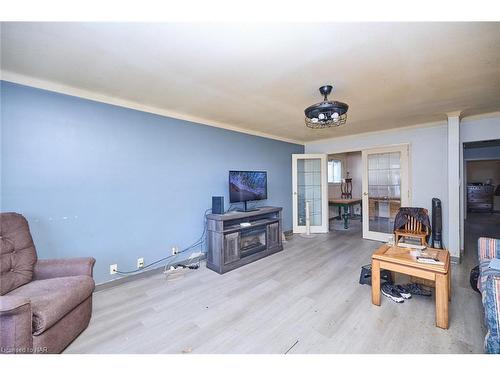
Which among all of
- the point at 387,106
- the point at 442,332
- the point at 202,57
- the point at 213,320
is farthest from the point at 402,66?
the point at 213,320

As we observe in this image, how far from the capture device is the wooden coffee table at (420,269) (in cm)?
174

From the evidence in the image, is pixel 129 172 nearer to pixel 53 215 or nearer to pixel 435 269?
pixel 53 215

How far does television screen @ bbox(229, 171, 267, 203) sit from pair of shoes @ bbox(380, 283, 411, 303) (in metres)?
2.29

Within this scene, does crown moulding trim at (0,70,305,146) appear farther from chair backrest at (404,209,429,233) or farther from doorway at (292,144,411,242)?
chair backrest at (404,209,429,233)

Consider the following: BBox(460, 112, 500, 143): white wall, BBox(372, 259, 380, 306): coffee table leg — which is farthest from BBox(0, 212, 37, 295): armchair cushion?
BBox(460, 112, 500, 143): white wall

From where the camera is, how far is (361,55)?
1.68 metres

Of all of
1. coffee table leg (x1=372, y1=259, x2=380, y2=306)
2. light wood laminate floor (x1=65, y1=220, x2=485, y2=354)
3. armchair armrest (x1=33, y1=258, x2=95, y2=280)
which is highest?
armchair armrest (x1=33, y1=258, x2=95, y2=280)

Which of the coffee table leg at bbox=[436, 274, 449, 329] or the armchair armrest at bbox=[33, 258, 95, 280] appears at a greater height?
the armchair armrest at bbox=[33, 258, 95, 280]

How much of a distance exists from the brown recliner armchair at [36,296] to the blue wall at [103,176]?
1.26 ft

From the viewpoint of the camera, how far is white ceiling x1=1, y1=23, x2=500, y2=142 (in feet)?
4.63

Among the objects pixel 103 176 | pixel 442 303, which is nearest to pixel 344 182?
pixel 442 303

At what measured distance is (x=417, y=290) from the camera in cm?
230

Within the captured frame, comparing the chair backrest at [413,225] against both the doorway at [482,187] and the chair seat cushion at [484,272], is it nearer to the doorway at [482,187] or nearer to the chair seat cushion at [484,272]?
the chair seat cushion at [484,272]

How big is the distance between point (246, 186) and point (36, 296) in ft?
9.17
